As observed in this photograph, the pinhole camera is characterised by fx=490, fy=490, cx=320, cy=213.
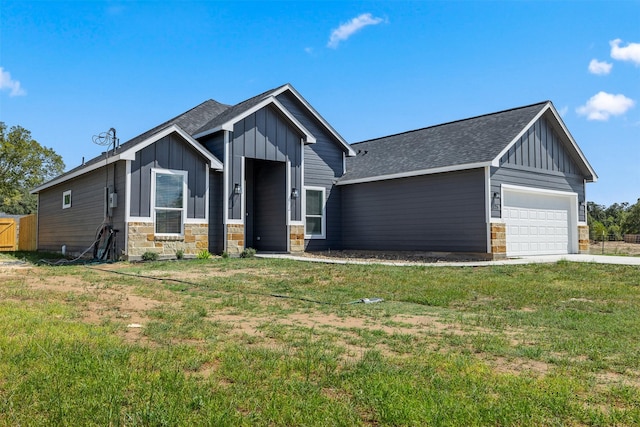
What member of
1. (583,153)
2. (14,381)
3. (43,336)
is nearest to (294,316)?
(43,336)

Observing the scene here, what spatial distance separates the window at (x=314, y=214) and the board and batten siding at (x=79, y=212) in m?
6.60

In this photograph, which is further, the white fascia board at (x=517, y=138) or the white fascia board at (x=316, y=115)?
the white fascia board at (x=316, y=115)

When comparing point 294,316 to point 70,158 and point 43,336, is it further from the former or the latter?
point 70,158

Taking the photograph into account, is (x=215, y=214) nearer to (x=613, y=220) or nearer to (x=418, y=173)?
(x=418, y=173)

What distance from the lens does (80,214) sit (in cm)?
1675

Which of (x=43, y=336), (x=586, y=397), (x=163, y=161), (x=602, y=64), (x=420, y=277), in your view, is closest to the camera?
(x=586, y=397)

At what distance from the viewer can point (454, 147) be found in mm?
16375

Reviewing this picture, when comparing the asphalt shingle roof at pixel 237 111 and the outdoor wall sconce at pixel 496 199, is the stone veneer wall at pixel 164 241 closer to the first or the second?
the asphalt shingle roof at pixel 237 111

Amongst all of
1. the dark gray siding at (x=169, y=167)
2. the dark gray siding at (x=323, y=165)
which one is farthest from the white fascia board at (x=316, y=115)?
Answer: the dark gray siding at (x=169, y=167)

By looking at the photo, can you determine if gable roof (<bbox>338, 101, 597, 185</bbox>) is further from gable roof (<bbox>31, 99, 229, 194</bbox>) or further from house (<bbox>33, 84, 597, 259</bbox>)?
gable roof (<bbox>31, 99, 229, 194</bbox>)

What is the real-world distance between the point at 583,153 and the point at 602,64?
10.1 ft

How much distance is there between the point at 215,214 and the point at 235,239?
1036mm

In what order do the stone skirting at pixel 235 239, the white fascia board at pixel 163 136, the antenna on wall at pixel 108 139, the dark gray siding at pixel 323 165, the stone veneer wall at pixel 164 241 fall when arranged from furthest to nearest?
1. the dark gray siding at pixel 323 165
2. the antenna on wall at pixel 108 139
3. the stone skirting at pixel 235 239
4. the stone veneer wall at pixel 164 241
5. the white fascia board at pixel 163 136

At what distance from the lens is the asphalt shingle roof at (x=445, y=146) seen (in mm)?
15289
